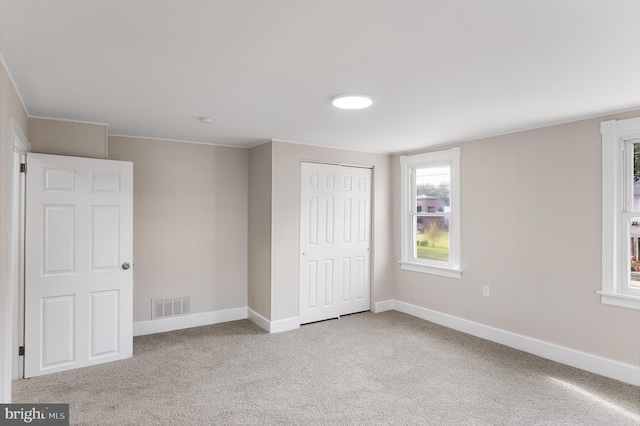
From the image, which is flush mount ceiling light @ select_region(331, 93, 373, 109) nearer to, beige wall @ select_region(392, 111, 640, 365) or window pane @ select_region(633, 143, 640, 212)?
beige wall @ select_region(392, 111, 640, 365)

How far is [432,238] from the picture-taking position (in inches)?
198

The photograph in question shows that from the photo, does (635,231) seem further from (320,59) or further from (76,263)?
(76,263)

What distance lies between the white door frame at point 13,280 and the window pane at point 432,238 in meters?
4.38

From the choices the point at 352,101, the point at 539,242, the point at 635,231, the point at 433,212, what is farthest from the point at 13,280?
the point at 635,231

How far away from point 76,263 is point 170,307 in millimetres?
1422

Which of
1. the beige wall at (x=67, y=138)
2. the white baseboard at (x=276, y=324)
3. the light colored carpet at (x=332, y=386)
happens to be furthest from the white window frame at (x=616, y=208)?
the beige wall at (x=67, y=138)

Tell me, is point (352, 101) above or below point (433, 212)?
above

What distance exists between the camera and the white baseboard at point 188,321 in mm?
4363

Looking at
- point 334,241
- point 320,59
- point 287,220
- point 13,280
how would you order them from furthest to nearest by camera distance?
point 334,241, point 287,220, point 13,280, point 320,59

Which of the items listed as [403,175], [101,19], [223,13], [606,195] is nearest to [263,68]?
[223,13]

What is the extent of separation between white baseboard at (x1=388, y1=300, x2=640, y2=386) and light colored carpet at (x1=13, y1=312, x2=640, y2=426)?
10 centimetres

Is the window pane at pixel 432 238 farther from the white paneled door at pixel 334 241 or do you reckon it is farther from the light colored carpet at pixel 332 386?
the light colored carpet at pixel 332 386

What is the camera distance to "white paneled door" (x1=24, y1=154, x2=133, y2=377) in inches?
125

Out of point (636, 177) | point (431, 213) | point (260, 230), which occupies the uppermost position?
point (636, 177)
